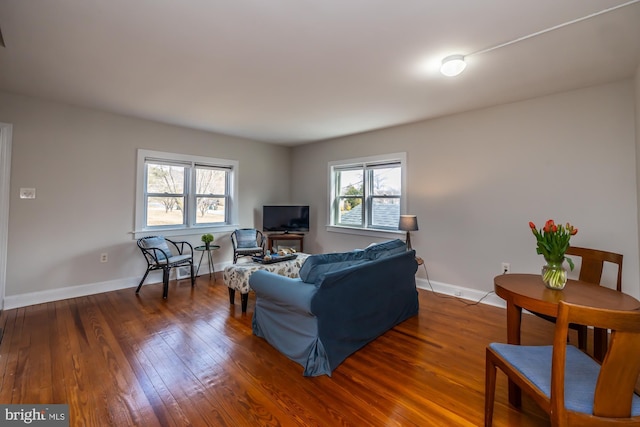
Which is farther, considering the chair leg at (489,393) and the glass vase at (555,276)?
the glass vase at (555,276)

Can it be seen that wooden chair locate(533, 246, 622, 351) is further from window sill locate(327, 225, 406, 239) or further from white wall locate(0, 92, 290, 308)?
white wall locate(0, 92, 290, 308)

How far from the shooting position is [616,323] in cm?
103

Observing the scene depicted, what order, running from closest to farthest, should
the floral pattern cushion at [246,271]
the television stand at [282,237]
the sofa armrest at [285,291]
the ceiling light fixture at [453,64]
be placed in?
the sofa armrest at [285,291] < the ceiling light fixture at [453,64] < the floral pattern cushion at [246,271] < the television stand at [282,237]

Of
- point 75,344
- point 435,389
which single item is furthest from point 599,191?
point 75,344

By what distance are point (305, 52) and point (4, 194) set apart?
12.4ft

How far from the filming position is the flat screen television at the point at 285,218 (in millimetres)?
5422

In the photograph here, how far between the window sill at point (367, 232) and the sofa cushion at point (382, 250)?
53.1 inches

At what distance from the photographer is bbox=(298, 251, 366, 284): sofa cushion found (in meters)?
2.19

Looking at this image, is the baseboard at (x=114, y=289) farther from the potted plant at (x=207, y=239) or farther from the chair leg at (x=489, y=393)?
the chair leg at (x=489, y=393)

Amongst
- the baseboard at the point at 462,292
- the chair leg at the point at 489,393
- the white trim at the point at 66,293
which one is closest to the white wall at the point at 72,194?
the white trim at the point at 66,293

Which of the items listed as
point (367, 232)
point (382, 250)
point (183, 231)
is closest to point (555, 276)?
point (382, 250)

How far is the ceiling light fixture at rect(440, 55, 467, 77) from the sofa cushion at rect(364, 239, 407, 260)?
1.71 meters

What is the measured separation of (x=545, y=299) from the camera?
167 cm

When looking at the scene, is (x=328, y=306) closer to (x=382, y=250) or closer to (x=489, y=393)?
(x=382, y=250)
